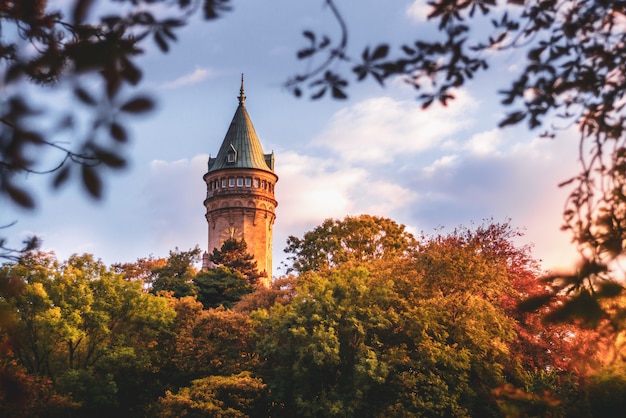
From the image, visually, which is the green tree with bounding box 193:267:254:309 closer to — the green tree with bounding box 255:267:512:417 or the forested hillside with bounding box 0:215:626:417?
the forested hillside with bounding box 0:215:626:417

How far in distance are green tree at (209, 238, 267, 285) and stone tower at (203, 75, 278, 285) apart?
995cm

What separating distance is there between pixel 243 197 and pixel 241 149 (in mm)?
4925

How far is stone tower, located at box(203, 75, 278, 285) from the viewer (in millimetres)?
68188

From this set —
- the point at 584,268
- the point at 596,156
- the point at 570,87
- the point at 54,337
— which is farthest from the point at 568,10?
the point at 54,337

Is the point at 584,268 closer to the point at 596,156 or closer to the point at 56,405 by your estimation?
the point at 596,156

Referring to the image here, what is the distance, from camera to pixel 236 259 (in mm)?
54000

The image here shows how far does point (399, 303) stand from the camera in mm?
28031

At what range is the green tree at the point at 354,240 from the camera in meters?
43.3

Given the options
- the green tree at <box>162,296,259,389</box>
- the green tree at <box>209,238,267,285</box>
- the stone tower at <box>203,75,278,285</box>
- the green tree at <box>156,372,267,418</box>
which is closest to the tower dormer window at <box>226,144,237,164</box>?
the stone tower at <box>203,75,278,285</box>

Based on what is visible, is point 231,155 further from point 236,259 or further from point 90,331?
point 90,331

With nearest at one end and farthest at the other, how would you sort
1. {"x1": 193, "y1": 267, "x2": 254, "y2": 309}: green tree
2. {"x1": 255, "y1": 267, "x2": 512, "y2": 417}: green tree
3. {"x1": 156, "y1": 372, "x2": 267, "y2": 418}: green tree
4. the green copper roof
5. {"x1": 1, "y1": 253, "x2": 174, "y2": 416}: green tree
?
{"x1": 255, "y1": 267, "x2": 512, "y2": 417}: green tree
{"x1": 156, "y1": 372, "x2": 267, "y2": 418}: green tree
{"x1": 1, "y1": 253, "x2": 174, "y2": 416}: green tree
{"x1": 193, "y1": 267, "x2": 254, "y2": 309}: green tree
the green copper roof

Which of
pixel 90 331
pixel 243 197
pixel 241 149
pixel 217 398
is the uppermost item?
pixel 241 149

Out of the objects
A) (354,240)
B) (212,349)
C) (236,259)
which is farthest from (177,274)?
(212,349)

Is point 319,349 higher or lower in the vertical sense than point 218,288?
lower
